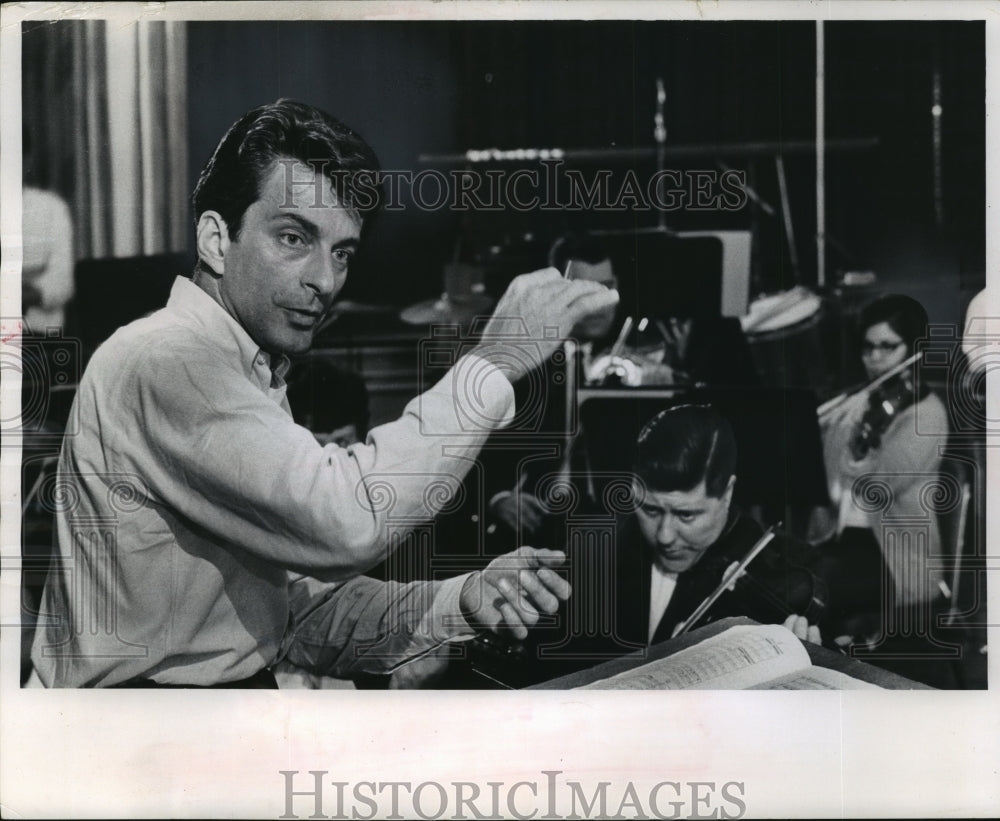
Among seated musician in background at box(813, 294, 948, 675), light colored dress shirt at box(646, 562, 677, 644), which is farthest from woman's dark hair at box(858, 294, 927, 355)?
light colored dress shirt at box(646, 562, 677, 644)

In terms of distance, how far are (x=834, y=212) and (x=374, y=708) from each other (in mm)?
1848

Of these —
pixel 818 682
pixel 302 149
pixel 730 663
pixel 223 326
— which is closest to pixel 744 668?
pixel 730 663

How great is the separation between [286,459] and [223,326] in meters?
0.40

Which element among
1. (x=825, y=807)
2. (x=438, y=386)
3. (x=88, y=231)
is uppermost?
(x=88, y=231)

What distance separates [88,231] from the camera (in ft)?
10.8

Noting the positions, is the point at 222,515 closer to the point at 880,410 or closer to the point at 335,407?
the point at 335,407

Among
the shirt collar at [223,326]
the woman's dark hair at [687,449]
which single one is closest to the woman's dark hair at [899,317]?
the woman's dark hair at [687,449]

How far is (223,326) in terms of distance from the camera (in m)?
3.26

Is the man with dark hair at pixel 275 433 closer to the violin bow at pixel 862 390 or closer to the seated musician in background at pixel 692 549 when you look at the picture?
the seated musician in background at pixel 692 549

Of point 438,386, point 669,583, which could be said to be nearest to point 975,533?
point 669,583

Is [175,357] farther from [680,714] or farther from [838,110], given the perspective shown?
[838,110]

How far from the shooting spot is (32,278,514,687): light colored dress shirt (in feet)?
10.5

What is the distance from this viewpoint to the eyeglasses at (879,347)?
10.8 ft

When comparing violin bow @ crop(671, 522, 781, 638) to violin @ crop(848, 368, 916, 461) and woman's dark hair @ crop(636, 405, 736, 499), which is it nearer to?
woman's dark hair @ crop(636, 405, 736, 499)
